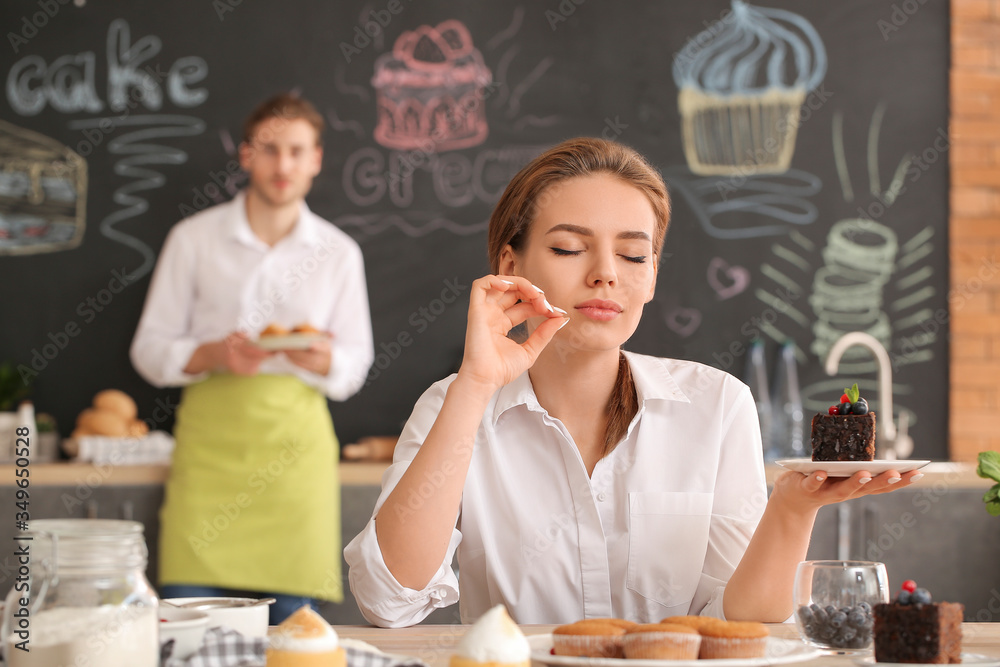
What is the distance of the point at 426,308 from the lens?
358cm

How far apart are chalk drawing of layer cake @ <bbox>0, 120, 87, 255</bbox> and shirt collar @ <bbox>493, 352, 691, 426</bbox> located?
253cm

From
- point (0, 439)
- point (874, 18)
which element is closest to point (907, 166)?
point (874, 18)

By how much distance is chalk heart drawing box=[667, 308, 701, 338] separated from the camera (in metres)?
3.62

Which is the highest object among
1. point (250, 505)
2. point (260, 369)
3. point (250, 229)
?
point (250, 229)

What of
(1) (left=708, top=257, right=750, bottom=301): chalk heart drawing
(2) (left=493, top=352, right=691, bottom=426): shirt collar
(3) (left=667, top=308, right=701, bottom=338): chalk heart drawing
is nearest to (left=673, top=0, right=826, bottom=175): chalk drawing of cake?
(1) (left=708, top=257, right=750, bottom=301): chalk heart drawing

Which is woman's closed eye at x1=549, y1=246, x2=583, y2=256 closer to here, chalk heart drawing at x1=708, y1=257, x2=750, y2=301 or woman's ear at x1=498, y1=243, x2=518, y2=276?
woman's ear at x1=498, y1=243, x2=518, y2=276

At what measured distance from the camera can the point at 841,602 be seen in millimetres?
1073

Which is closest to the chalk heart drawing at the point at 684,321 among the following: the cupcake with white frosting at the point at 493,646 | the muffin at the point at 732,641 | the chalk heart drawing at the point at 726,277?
the chalk heart drawing at the point at 726,277

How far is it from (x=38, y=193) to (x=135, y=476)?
1.23 meters

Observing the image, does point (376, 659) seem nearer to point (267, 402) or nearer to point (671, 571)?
point (671, 571)

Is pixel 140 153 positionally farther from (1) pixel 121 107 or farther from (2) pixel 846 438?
(2) pixel 846 438

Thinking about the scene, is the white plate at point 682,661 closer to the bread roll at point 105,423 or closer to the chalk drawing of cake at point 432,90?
the bread roll at point 105,423

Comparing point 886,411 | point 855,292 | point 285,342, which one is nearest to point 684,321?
point 855,292

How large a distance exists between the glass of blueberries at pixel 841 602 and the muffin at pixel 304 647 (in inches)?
21.4
